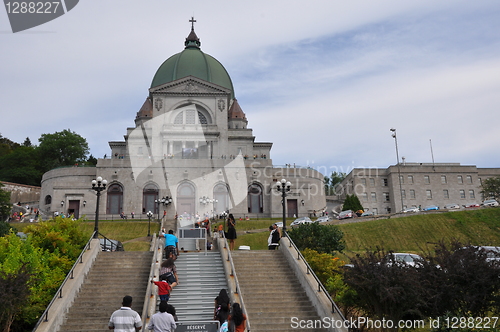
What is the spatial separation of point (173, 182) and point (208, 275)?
3465 cm

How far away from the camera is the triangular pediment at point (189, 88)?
61688 millimetres

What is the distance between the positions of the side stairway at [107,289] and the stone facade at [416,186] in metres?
56.0

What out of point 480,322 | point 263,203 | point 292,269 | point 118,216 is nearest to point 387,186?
point 263,203

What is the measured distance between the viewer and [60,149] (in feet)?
251

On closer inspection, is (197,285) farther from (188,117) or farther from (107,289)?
(188,117)

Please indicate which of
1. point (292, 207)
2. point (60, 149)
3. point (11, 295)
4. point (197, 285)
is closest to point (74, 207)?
point (292, 207)

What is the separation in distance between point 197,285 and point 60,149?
6668 centimetres

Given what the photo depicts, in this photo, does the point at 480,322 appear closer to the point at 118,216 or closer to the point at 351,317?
the point at 351,317

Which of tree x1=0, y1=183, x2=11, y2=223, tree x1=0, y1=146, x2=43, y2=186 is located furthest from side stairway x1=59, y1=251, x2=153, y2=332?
tree x1=0, y1=146, x2=43, y2=186

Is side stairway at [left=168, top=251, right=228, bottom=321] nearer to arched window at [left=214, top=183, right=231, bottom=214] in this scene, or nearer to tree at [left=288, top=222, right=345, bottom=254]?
tree at [left=288, top=222, right=345, bottom=254]

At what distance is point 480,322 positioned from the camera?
39.4 ft

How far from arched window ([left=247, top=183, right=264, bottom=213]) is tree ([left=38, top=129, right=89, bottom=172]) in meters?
36.0

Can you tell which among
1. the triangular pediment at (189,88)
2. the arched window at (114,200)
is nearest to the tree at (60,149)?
the triangular pediment at (189,88)

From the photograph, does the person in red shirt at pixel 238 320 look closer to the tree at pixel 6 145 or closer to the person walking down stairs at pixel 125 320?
the person walking down stairs at pixel 125 320
